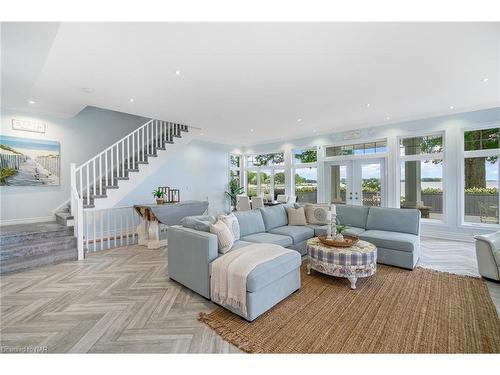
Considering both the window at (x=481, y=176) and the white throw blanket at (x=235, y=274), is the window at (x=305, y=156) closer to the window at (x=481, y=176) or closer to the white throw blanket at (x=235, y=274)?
the window at (x=481, y=176)

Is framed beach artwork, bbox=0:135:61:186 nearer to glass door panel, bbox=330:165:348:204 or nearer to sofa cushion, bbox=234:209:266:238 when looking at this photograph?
sofa cushion, bbox=234:209:266:238

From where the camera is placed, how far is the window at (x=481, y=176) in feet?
15.2

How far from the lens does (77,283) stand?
2896mm

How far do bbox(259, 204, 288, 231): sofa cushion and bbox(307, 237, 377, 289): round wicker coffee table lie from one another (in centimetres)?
124

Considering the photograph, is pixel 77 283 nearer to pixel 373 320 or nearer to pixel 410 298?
pixel 373 320

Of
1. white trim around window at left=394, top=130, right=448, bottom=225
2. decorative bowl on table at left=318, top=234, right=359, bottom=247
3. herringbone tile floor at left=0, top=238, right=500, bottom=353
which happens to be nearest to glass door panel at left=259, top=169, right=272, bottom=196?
white trim around window at left=394, top=130, right=448, bottom=225

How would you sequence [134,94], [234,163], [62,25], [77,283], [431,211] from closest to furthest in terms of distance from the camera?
[62,25] → [77,283] → [134,94] → [431,211] → [234,163]

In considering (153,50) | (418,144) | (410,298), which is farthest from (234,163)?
(410,298)

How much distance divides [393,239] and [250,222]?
84.2 inches

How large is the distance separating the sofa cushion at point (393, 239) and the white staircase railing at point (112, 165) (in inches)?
190

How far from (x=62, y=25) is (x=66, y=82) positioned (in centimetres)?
158

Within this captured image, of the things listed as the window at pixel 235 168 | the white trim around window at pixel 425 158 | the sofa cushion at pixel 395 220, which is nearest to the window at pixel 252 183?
the window at pixel 235 168

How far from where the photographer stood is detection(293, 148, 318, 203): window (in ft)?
24.3

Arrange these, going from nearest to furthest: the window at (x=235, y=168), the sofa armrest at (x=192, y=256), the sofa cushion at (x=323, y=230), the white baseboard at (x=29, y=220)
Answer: the sofa armrest at (x=192, y=256) → the sofa cushion at (x=323, y=230) → the white baseboard at (x=29, y=220) → the window at (x=235, y=168)
